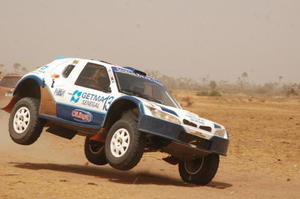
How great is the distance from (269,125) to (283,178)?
9.64 metres

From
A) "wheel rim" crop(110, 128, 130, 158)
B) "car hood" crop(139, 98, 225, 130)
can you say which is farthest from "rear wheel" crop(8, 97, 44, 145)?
"car hood" crop(139, 98, 225, 130)

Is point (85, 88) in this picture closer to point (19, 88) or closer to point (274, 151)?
point (19, 88)

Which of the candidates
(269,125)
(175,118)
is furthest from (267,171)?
(269,125)

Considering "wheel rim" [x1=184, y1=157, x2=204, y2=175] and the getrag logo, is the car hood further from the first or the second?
the getrag logo

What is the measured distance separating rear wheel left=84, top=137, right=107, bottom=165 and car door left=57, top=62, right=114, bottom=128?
1.76m

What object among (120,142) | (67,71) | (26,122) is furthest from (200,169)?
(26,122)

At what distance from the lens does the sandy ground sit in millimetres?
7352

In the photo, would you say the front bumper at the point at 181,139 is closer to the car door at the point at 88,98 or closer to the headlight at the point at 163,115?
the headlight at the point at 163,115

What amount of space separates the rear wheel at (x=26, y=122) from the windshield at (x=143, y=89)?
1722mm

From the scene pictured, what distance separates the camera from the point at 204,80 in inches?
5586

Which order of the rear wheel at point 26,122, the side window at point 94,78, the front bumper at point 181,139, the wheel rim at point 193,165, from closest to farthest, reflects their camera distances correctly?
1. the front bumper at point 181,139
2. the side window at point 94,78
3. the wheel rim at point 193,165
4. the rear wheel at point 26,122

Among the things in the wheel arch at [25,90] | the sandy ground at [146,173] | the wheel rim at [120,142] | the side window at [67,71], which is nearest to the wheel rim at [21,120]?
the wheel arch at [25,90]

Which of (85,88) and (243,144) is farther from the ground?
(85,88)

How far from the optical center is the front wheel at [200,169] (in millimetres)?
9320
